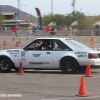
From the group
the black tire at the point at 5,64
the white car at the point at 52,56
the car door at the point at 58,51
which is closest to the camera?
the white car at the point at 52,56

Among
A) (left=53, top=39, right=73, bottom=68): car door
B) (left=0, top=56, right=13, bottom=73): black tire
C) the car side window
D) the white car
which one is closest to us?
the white car

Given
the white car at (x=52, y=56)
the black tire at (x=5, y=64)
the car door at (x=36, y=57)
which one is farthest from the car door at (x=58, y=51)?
the black tire at (x=5, y=64)

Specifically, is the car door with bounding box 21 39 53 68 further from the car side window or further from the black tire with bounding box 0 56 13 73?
the black tire with bounding box 0 56 13 73

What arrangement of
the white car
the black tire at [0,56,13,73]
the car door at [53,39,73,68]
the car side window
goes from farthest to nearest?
the black tire at [0,56,13,73], the car side window, the car door at [53,39,73,68], the white car

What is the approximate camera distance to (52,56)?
1565cm

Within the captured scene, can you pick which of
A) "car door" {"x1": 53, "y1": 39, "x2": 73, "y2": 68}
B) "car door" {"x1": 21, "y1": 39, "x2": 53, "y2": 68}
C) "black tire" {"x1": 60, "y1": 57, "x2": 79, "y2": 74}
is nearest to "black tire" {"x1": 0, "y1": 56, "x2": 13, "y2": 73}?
"car door" {"x1": 21, "y1": 39, "x2": 53, "y2": 68}

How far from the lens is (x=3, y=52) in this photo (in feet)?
53.3

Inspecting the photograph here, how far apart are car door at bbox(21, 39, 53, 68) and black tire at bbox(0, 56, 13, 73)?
0.55 meters

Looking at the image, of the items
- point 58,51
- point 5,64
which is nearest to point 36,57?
point 58,51

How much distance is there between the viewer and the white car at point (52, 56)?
50.2ft

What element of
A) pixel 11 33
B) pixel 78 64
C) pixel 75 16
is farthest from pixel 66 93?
pixel 75 16

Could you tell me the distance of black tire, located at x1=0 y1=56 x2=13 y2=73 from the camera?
52.8 feet

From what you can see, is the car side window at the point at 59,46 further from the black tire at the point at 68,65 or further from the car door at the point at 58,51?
the black tire at the point at 68,65

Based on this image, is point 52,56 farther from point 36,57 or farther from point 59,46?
point 36,57
